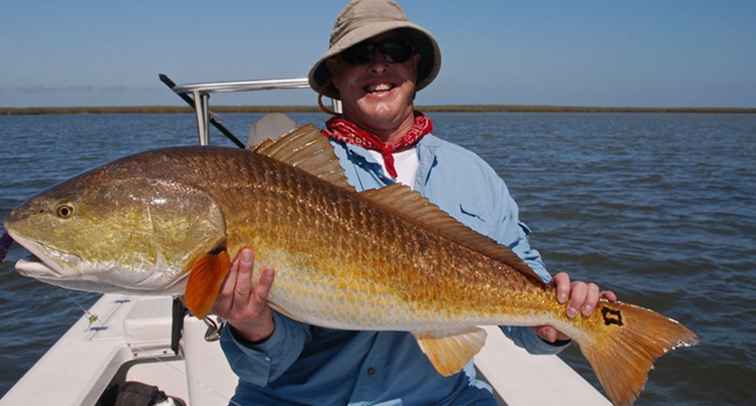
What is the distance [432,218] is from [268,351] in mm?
965

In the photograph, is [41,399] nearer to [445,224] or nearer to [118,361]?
[118,361]

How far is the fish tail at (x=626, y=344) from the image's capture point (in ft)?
9.24

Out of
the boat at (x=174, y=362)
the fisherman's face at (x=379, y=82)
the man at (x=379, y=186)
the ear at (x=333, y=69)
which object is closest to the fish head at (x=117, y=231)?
the man at (x=379, y=186)

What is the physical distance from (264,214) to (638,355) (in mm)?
1767

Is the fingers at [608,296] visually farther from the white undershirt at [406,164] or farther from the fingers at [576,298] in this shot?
the white undershirt at [406,164]

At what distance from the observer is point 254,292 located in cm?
257

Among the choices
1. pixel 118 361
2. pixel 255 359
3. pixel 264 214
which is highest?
pixel 264 214

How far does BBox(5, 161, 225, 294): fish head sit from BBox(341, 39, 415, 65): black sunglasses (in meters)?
1.46

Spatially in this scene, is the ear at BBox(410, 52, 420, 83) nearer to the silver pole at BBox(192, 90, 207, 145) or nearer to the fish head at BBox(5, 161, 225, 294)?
the fish head at BBox(5, 161, 225, 294)

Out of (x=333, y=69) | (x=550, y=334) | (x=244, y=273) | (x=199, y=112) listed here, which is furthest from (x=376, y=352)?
(x=199, y=112)

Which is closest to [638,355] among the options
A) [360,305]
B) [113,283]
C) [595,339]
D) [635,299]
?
[595,339]

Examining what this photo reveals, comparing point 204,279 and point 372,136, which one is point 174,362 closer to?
point 372,136

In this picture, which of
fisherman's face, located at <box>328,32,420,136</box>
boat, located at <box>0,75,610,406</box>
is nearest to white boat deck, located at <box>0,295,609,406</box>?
boat, located at <box>0,75,610,406</box>

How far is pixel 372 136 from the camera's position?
3.64 metres
